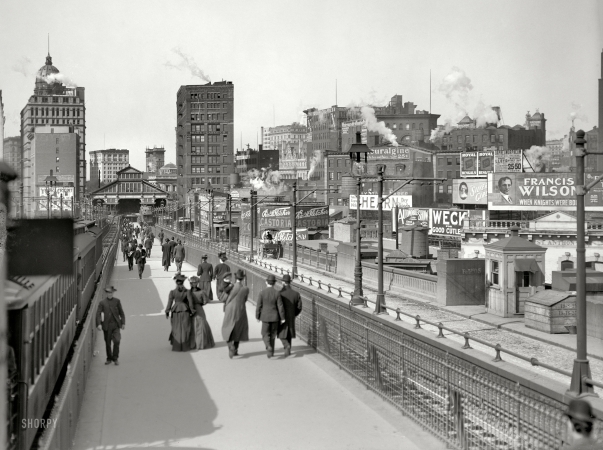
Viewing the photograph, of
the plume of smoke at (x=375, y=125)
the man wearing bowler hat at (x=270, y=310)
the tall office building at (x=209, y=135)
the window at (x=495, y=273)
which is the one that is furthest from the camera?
the tall office building at (x=209, y=135)

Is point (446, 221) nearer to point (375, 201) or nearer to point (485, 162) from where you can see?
point (375, 201)

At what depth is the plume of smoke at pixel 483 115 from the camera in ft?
520

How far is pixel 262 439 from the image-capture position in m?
10.5

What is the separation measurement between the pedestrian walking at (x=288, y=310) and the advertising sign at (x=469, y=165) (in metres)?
94.5

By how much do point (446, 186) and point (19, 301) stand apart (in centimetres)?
12467

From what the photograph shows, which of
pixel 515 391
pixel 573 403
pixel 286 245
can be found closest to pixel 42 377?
pixel 515 391

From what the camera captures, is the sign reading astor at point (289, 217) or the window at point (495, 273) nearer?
the window at point (495, 273)

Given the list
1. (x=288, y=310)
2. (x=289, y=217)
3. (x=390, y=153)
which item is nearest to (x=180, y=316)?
(x=288, y=310)

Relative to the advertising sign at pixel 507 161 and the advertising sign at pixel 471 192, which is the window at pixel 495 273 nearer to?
the advertising sign at pixel 471 192

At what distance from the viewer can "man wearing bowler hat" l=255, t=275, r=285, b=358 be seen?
1536 cm

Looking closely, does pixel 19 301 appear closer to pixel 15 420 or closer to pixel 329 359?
pixel 15 420

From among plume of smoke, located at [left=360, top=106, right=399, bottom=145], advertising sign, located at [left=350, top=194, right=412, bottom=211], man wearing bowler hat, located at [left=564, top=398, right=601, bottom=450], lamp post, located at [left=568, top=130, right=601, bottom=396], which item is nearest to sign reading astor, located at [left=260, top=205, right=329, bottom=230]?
advertising sign, located at [left=350, top=194, right=412, bottom=211]

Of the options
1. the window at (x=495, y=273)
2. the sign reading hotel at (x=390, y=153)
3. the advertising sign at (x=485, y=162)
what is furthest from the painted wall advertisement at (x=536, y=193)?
the sign reading hotel at (x=390, y=153)

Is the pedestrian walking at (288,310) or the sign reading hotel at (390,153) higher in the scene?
the sign reading hotel at (390,153)
